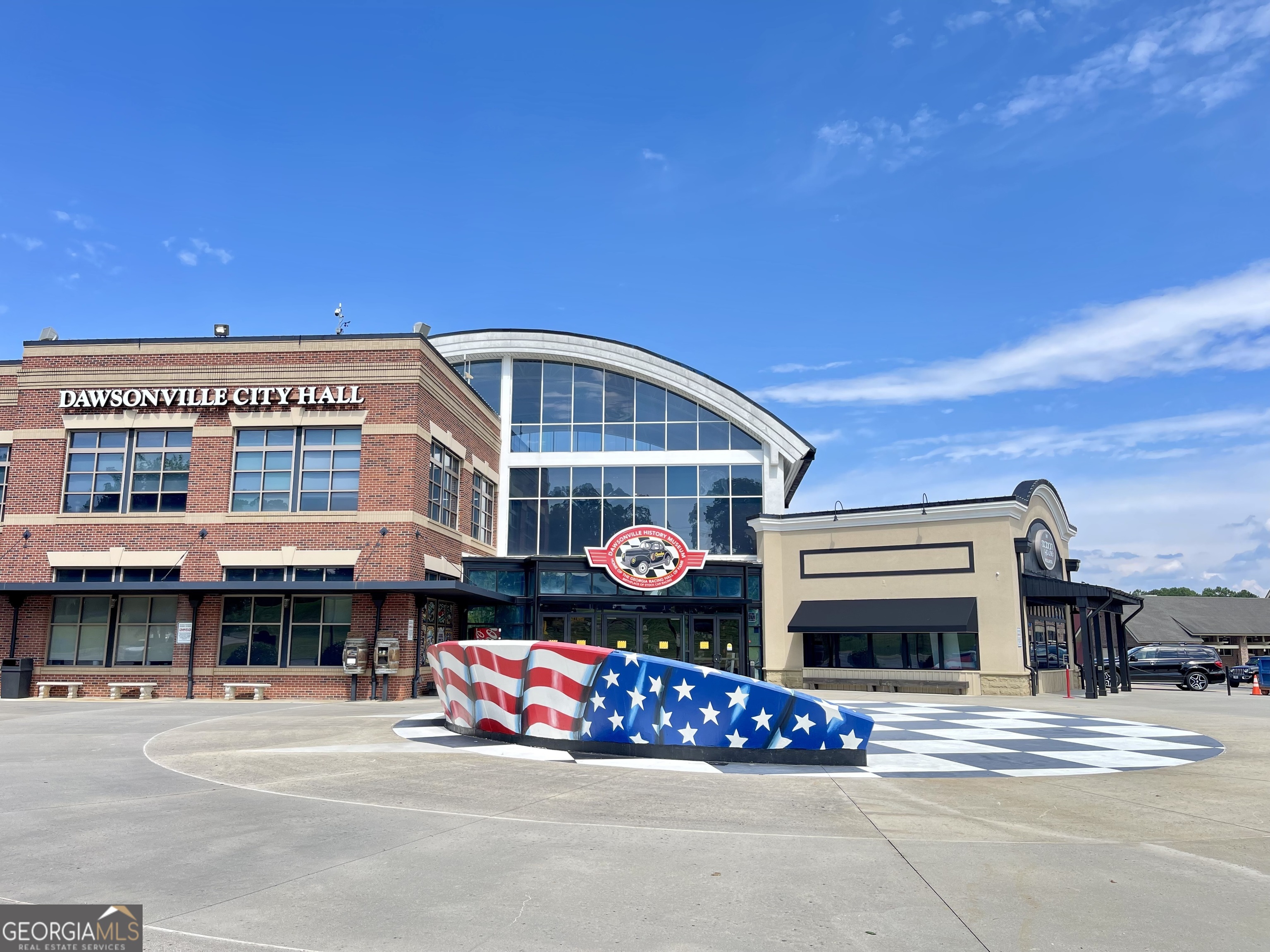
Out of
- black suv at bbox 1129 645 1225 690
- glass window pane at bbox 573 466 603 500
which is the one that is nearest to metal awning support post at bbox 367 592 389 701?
glass window pane at bbox 573 466 603 500

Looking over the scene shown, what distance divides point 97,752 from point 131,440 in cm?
1565

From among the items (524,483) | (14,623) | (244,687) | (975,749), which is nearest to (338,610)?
(244,687)

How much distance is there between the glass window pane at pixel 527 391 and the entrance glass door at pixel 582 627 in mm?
8488

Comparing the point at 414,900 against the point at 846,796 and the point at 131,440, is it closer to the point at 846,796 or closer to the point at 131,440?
the point at 846,796

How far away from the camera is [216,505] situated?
1000 inches

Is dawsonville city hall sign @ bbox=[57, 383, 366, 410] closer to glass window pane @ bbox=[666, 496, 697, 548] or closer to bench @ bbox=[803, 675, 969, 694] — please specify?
glass window pane @ bbox=[666, 496, 697, 548]

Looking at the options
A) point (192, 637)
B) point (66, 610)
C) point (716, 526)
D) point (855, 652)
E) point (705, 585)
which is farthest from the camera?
point (716, 526)

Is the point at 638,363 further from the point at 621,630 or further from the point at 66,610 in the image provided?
the point at 66,610

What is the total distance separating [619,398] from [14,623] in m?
21.4

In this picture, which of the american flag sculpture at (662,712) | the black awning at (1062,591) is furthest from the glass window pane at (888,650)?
the american flag sculpture at (662,712)

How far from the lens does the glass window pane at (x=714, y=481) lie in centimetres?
3434

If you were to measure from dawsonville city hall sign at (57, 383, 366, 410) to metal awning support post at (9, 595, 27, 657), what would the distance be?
18.8 ft

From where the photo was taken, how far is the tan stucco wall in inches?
1086

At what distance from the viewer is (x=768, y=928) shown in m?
5.39
